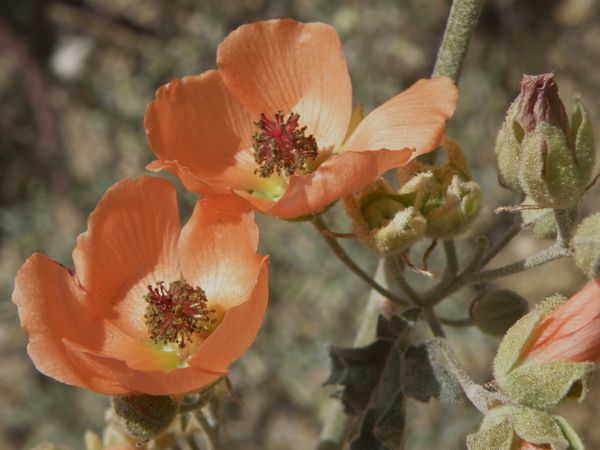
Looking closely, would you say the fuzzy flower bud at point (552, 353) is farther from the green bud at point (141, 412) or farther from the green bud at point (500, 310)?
the green bud at point (141, 412)

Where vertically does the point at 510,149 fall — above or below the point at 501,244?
above

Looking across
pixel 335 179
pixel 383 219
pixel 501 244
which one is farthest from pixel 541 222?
pixel 335 179

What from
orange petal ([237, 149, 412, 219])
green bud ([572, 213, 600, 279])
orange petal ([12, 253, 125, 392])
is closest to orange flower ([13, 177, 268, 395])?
orange petal ([12, 253, 125, 392])

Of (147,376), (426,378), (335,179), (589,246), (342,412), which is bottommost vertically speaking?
(342,412)

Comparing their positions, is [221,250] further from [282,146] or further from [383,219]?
[383,219]

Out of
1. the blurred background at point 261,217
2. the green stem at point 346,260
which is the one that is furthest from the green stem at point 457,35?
the blurred background at point 261,217
